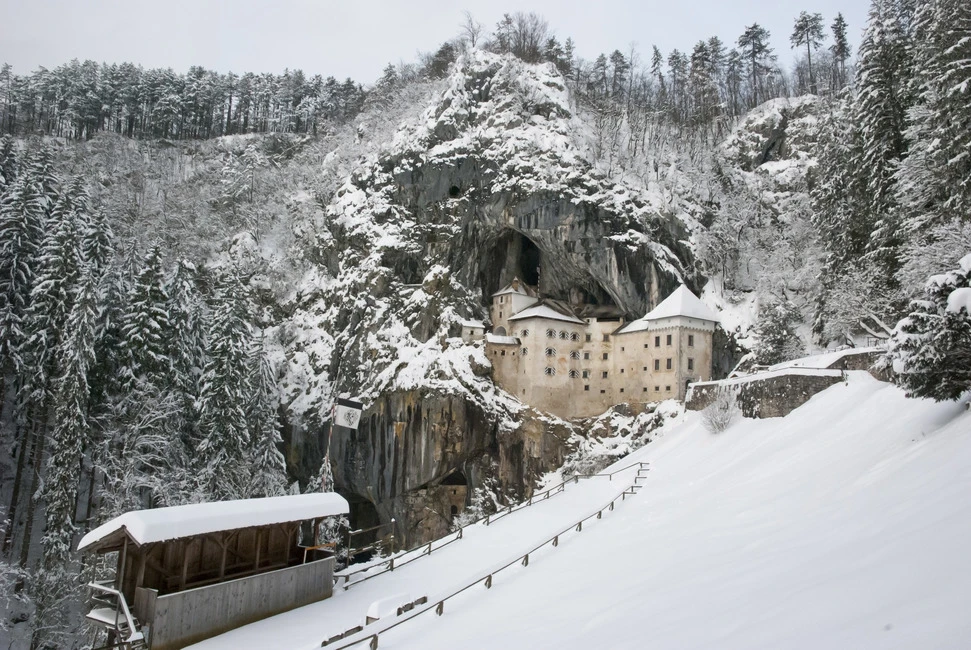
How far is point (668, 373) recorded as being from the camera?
49.6 meters

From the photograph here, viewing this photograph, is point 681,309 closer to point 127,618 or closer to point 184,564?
point 184,564

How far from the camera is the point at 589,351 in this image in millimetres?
54844

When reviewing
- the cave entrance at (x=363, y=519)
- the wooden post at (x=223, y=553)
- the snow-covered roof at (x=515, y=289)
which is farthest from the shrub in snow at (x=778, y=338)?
the wooden post at (x=223, y=553)

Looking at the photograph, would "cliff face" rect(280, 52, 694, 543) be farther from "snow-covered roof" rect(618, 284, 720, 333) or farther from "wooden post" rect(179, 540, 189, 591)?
"wooden post" rect(179, 540, 189, 591)

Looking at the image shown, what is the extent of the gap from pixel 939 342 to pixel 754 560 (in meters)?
7.75

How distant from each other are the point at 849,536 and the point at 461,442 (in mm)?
42388

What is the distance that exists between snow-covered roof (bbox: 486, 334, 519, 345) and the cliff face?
1888 millimetres

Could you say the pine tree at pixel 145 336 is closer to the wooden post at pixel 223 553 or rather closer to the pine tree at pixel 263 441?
the pine tree at pixel 263 441

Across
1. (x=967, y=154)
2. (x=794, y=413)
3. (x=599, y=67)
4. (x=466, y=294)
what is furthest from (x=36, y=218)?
(x=599, y=67)

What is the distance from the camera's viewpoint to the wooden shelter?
14.1 metres

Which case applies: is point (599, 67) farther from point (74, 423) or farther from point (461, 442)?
point (74, 423)

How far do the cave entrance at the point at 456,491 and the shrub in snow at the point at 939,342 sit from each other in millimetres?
40357

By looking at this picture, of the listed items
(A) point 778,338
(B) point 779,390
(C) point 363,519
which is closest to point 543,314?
(A) point 778,338

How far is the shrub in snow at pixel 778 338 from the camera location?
43.7 metres
